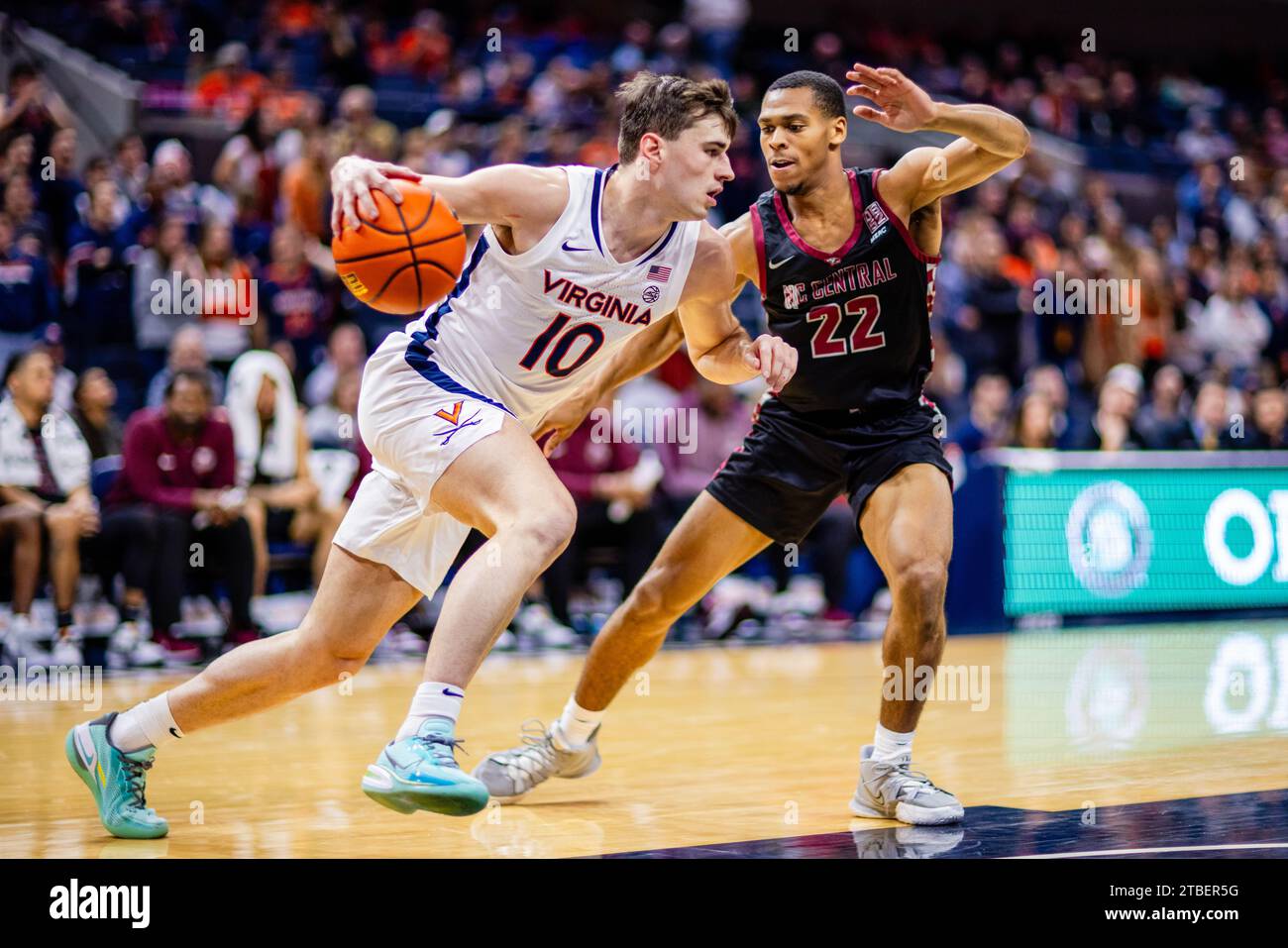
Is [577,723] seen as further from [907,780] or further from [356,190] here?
[356,190]

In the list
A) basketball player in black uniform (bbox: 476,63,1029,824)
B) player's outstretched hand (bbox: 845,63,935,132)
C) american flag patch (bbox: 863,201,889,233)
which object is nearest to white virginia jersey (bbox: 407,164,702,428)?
basketball player in black uniform (bbox: 476,63,1029,824)

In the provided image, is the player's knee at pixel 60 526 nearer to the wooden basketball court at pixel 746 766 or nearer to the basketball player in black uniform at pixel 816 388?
the wooden basketball court at pixel 746 766

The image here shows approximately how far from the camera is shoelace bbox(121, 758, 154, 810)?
453 cm

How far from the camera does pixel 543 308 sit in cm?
452

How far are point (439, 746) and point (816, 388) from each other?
2085mm

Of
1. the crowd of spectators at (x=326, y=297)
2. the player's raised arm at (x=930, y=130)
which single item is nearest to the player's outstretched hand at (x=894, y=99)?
the player's raised arm at (x=930, y=130)

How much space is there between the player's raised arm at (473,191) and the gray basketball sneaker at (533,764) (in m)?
1.92

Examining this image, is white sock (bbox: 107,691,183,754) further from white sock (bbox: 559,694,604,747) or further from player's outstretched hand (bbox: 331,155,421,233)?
player's outstretched hand (bbox: 331,155,421,233)

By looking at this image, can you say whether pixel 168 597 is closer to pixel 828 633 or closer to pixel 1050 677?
pixel 828 633

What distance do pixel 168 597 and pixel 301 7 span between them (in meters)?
8.49

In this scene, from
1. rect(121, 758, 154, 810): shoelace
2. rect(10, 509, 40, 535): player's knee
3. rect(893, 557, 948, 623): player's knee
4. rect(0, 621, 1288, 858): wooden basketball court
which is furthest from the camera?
rect(10, 509, 40, 535): player's knee

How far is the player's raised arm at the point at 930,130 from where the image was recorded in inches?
187

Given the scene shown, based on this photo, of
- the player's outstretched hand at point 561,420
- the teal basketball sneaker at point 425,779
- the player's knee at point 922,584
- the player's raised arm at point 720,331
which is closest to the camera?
the teal basketball sneaker at point 425,779
